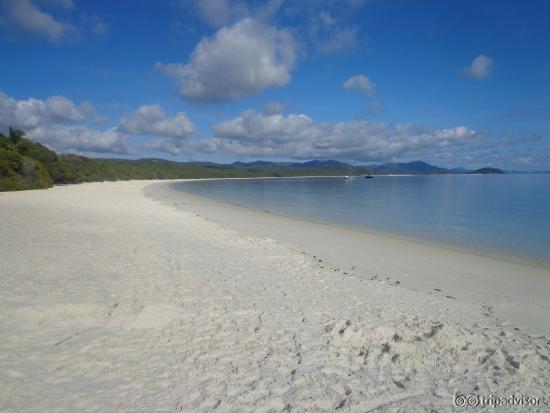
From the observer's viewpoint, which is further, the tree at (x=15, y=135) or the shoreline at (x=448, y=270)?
the tree at (x=15, y=135)

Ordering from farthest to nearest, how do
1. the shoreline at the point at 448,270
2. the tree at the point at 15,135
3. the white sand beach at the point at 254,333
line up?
the tree at the point at 15,135 < the shoreline at the point at 448,270 < the white sand beach at the point at 254,333

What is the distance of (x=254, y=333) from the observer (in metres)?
6.06

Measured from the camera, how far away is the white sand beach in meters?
4.38

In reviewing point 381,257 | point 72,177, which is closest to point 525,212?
point 381,257

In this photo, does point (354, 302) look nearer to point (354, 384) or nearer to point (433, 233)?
point (354, 384)

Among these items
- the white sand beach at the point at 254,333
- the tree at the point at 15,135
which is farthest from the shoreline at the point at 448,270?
→ the tree at the point at 15,135

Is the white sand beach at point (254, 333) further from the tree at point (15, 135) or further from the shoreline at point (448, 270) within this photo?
the tree at point (15, 135)

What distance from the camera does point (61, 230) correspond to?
14.8 metres

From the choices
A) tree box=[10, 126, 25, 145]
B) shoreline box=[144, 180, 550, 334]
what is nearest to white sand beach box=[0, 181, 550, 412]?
shoreline box=[144, 180, 550, 334]

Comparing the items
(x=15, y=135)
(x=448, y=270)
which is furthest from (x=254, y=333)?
(x=15, y=135)

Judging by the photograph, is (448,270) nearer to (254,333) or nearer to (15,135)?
(254,333)

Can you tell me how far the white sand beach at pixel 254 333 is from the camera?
14.4ft

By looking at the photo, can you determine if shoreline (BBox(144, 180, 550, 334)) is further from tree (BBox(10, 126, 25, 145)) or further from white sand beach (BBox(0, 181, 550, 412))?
tree (BBox(10, 126, 25, 145))

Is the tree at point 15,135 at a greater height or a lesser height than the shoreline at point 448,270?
greater
